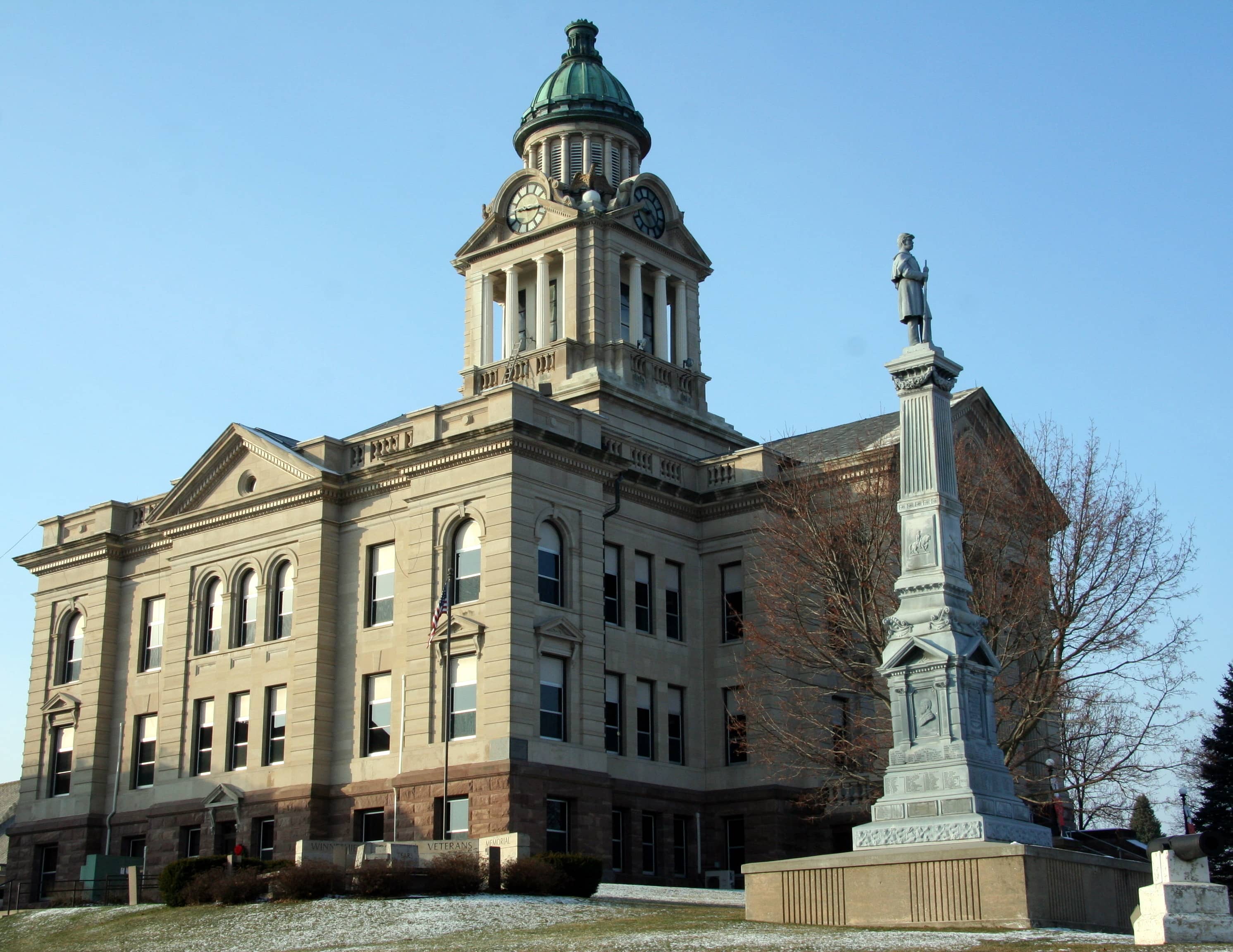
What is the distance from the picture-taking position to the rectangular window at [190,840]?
4394 cm

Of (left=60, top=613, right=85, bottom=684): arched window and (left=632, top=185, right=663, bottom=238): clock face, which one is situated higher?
(left=632, top=185, right=663, bottom=238): clock face

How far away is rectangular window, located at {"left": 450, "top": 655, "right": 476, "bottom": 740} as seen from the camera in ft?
128

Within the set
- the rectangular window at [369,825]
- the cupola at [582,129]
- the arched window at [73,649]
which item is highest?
the cupola at [582,129]

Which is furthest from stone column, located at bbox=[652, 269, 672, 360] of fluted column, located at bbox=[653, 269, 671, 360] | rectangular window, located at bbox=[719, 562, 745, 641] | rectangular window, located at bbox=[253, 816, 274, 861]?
rectangular window, located at bbox=[253, 816, 274, 861]

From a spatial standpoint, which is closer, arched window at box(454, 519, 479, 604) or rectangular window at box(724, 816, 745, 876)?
arched window at box(454, 519, 479, 604)

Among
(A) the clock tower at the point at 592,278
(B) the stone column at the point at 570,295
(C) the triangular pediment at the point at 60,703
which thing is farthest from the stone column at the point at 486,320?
(C) the triangular pediment at the point at 60,703

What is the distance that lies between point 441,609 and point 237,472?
37.9 feet

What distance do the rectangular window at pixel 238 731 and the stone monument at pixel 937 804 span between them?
73.3ft

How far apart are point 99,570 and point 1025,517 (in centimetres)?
2872

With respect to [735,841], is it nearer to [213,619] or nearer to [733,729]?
[733,729]

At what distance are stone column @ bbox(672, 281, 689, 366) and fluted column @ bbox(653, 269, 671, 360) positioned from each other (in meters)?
0.51

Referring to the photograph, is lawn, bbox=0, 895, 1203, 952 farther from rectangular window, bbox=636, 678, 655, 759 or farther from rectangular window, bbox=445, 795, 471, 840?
rectangular window, bbox=636, 678, 655, 759

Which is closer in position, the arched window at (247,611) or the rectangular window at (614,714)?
the rectangular window at (614,714)

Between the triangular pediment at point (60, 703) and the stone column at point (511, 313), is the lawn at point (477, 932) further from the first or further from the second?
the stone column at point (511, 313)
